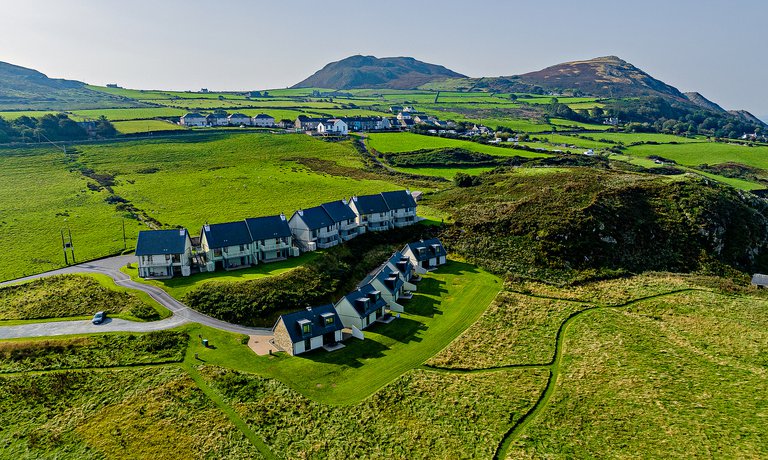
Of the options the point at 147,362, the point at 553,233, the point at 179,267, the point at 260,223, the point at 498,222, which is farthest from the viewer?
the point at 498,222

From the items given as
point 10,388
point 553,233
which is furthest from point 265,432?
point 553,233

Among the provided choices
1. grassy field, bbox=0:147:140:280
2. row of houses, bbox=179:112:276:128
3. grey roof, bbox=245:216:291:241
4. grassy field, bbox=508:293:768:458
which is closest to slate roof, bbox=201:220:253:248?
grey roof, bbox=245:216:291:241

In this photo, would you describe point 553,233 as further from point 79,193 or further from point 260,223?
point 79,193

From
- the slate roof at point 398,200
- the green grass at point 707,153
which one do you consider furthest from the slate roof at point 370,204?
the green grass at point 707,153

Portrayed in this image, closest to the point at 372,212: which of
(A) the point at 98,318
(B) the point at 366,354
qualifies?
(B) the point at 366,354

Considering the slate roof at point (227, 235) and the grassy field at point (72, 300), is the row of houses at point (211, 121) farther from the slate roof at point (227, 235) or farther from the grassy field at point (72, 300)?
the grassy field at point (72, 300)

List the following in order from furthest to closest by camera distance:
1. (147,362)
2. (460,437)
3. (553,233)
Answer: (553,233)
(147,362)
(460,437)
